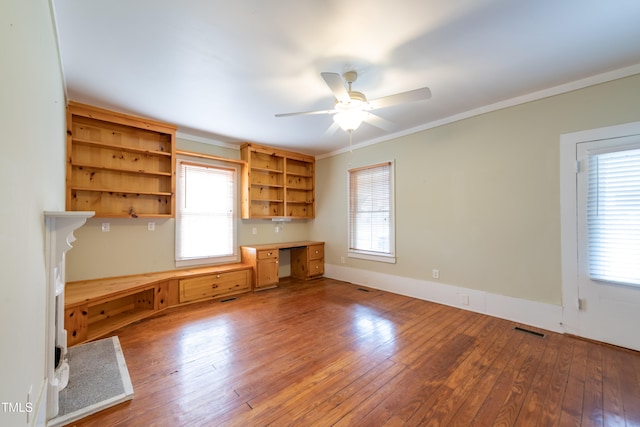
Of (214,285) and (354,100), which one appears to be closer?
(354,100)

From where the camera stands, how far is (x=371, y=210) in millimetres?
4684

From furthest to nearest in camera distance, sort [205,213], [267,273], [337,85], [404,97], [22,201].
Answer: [267,273] < [205,213] < [404,97] < [337,85] < [22,201]

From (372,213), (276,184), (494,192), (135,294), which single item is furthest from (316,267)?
(494,192)

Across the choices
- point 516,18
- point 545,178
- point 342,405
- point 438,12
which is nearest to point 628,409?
point 342,405

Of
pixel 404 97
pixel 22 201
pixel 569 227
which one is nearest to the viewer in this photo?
pixel 22 201

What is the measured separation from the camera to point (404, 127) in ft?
13.1

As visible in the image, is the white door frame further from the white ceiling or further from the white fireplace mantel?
the white fireplace mantel

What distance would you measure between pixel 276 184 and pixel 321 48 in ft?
10.9

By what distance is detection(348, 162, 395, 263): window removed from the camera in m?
4.40

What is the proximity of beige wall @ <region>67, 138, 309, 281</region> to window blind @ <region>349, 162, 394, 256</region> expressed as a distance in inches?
103

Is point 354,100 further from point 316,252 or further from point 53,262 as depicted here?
point 316,252

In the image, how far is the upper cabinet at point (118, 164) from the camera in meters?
3.14

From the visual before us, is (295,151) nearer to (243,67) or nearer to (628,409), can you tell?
(243,67)

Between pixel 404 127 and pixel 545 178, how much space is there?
1.90 metres
